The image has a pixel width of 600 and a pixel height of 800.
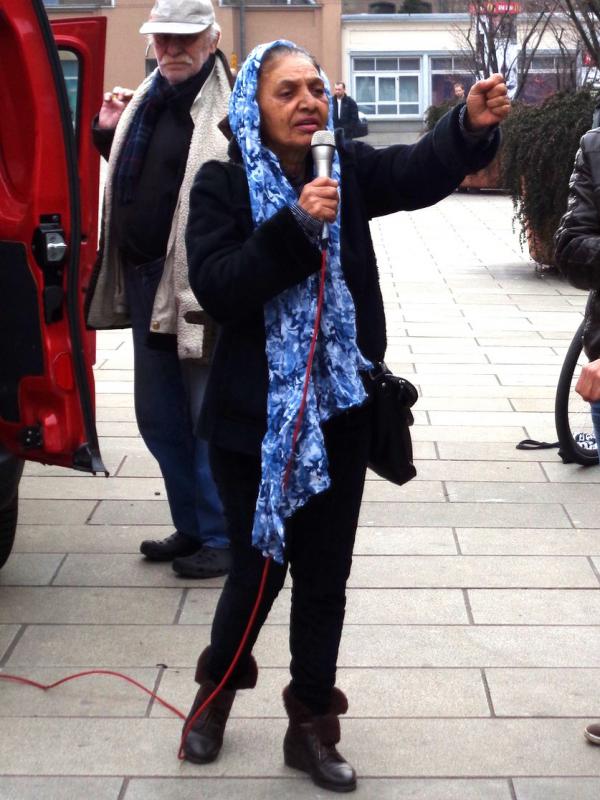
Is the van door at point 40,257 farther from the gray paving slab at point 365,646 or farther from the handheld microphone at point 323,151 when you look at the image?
the handheld microphone at point 323,151

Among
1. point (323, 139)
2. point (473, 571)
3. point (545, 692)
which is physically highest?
point (323, 139)

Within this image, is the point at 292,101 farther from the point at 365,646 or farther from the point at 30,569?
the point at 30,569

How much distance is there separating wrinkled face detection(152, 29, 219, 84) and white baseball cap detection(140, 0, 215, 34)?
0.05 meters

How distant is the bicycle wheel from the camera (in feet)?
20.9

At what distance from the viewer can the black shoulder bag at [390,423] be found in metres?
3.31

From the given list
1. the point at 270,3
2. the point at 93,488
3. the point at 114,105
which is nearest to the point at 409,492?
the point at 93,488

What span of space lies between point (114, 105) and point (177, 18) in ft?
1.72

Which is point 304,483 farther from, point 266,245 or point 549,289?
point 549,289

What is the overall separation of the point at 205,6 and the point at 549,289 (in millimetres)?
7793

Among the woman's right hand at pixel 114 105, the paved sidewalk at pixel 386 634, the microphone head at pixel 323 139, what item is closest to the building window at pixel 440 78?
the paved sidewalk at pixel 386 634

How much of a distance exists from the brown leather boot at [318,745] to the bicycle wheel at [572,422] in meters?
3.13

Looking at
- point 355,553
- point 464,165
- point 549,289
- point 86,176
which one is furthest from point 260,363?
point 549,289

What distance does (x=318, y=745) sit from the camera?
11.2 ft

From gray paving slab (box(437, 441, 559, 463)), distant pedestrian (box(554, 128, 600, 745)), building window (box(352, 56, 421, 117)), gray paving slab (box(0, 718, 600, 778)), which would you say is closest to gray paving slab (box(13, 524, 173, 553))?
gray paving slab (box(0, 718, 600, 778))
